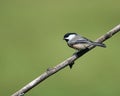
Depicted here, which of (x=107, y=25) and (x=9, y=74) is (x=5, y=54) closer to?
(x=9, y=74)

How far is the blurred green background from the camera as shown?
7.24 m

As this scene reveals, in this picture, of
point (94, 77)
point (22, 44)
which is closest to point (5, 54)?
point (22, 44)

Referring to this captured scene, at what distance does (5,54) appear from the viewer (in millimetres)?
8555

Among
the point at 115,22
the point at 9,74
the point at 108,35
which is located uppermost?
the point at 115,22

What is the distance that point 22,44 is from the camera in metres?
8.95

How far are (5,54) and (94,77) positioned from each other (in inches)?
62.6

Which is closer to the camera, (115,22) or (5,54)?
(5,54)

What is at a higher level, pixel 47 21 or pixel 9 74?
pixel 47 21

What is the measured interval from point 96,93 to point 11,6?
4.30 metres

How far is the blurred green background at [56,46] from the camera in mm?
7242

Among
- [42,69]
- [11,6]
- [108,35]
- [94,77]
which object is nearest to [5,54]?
[42,69]

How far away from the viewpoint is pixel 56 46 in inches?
348

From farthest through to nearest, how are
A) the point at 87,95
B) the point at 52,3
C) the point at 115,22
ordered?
the point at 52,3, the point at 115,22, the point at 87,95

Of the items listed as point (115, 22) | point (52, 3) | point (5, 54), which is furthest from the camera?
point (52, 3)
